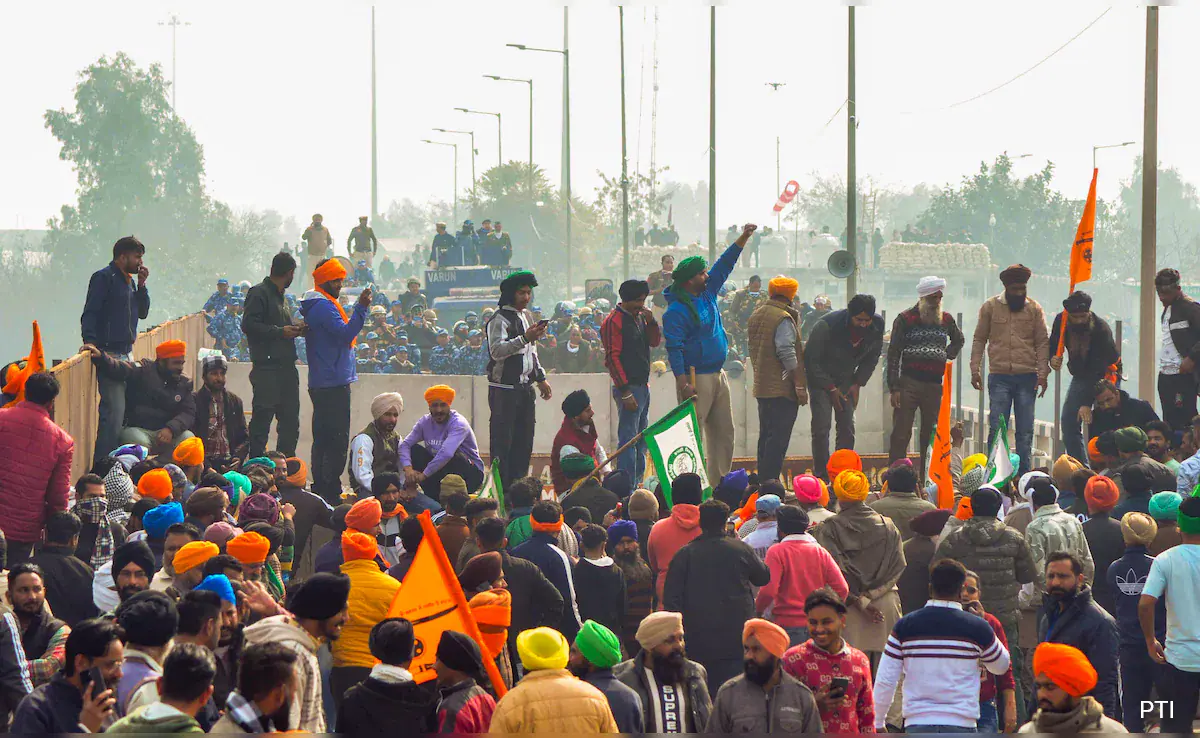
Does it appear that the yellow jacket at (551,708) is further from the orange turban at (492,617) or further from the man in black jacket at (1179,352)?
the man in black jacket at (1179,352)

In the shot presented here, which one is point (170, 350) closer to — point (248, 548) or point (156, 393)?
point (156, 393)

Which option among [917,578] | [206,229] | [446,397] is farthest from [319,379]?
[206,229]

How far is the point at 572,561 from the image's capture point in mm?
9195

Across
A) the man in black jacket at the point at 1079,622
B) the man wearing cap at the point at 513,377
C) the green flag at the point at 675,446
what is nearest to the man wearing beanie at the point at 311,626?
the man in black jacket at the point at 1079,622

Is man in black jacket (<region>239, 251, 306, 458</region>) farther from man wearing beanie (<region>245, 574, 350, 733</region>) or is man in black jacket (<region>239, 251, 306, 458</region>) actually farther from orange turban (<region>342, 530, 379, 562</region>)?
man wearing beanie (<region>245, 574, 350, 733</region>)

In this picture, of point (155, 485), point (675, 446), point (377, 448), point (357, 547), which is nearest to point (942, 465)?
point (675, 446)

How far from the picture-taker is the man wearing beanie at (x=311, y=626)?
6238 mm

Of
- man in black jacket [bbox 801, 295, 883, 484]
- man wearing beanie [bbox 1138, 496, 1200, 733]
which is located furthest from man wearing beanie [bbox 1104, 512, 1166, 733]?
man in black jacket [bbox 801, 295, 883, 484]

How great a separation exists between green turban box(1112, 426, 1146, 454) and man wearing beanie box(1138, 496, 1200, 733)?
344 centimetres

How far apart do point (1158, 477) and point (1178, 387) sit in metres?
3.56

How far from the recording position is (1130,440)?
12.2m

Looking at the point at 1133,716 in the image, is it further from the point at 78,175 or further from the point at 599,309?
the point at 78,175

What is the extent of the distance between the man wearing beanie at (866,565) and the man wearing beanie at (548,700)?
10.5 ft

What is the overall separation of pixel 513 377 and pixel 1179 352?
6.14m
